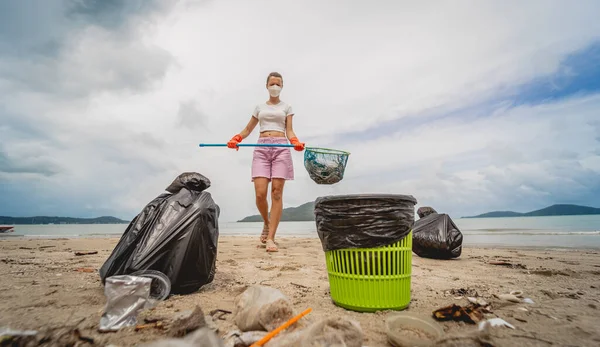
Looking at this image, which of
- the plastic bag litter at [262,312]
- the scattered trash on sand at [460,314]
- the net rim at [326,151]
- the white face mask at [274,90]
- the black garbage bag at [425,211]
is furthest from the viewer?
the black garbage bag at [425,211]

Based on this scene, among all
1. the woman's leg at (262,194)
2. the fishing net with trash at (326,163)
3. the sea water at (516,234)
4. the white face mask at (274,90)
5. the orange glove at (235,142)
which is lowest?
the sea water at (516,234)

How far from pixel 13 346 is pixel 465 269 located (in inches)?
131

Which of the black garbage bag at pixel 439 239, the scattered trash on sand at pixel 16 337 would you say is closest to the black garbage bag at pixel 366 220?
the scattered trash on sand at pixel 16 337

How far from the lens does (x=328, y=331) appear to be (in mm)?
1040

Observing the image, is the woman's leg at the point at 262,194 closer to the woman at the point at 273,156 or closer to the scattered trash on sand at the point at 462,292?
the woman at the point at 273,156

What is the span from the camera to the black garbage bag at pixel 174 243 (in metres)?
1.68

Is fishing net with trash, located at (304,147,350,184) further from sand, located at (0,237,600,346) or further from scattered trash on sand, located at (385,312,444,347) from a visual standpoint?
scattered trash on sand, located at (385,312,444,347)

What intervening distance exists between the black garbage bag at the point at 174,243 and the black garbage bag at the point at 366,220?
827mm

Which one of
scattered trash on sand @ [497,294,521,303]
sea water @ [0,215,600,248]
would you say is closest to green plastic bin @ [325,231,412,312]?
scattered trash on sand @ [497,294,521,303]

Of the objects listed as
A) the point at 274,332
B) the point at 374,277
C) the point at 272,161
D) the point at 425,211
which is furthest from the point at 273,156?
the point at 274,332

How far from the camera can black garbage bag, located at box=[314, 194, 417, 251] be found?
1.56m

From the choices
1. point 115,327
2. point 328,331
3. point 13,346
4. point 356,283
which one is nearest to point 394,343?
point 328,331

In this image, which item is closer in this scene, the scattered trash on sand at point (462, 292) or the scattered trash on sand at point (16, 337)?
the scattered trash on sand at point (16, 337)

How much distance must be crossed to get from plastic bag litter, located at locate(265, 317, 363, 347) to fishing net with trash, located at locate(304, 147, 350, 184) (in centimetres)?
194
